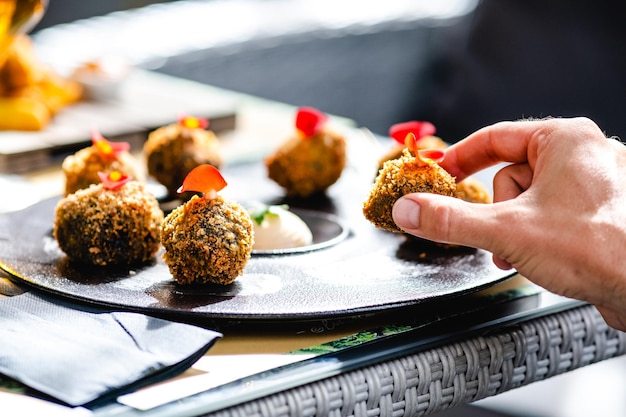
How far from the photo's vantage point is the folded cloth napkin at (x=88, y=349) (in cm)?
85

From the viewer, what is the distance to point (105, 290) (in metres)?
1.03

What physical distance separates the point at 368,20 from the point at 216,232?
201 centimetres

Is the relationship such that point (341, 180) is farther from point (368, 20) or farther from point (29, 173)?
point (368, 20)

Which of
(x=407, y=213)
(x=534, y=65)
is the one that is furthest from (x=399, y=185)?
(x=534, y=65)

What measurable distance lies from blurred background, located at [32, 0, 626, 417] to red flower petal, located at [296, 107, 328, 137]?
0.93 metres

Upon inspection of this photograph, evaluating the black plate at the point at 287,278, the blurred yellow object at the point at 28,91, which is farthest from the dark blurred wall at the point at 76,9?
the black plate at the point at 287,278

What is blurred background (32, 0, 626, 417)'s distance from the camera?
2.53m

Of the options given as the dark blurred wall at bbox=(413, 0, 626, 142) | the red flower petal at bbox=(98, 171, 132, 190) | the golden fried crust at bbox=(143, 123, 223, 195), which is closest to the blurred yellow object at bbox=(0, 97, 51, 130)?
the golden fried crust at bbox=(143, 123, 223, 195)

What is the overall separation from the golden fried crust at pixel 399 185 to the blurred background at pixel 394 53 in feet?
4.15

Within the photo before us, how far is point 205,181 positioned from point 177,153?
0.36 meters

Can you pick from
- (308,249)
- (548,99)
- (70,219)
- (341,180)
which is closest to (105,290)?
(70,219)

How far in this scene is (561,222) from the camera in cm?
97

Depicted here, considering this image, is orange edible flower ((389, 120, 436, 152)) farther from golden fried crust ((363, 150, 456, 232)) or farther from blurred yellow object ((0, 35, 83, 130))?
Result: blurred yellow object ((0, 35, 83, 130))

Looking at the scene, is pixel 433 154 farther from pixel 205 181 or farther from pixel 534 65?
pixel 534 65
